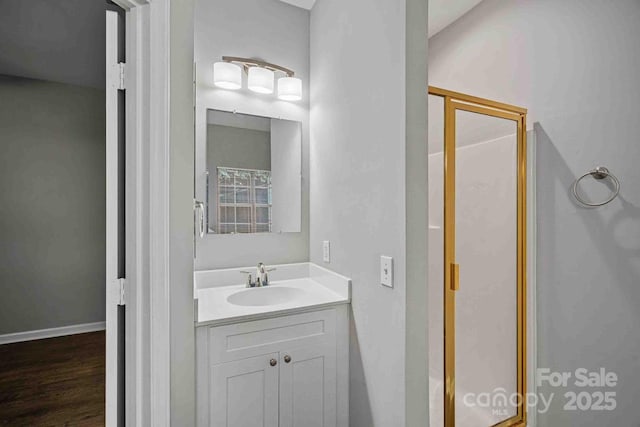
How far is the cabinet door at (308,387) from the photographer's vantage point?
1445 mm

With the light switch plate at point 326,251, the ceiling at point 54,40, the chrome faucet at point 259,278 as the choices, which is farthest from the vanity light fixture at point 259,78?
the chrome faucet at point 259,278

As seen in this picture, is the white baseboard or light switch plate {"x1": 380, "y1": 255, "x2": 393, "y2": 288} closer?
light switch plate {"x1": 380, "y1": 255, "x2": 393, "y2": 288}

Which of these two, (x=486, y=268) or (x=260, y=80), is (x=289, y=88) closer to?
(x=260, y=80)

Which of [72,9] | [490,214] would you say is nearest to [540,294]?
[490,214]

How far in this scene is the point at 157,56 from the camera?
112cm

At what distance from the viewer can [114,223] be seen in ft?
3.74

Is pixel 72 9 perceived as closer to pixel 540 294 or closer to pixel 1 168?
pixel 1 168

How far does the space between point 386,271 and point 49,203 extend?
359cm

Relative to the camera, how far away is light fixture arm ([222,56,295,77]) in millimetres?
1973

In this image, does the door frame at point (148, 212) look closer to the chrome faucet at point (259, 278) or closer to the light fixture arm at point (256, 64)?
the chrome faucet at point (259, 278)

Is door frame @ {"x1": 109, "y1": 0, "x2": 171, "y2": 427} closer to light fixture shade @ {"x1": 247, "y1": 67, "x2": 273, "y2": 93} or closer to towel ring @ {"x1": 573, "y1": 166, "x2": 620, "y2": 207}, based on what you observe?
light fixture shade @ {"x1": 247, "y1": 67, "x2": 273, "y2": 93}

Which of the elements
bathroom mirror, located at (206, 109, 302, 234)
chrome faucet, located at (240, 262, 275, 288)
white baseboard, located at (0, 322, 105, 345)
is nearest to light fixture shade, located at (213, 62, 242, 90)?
bathroom mirror, located at (206, 109, 302, 234)

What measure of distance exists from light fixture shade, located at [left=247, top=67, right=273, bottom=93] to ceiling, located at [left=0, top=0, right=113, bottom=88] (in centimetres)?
97

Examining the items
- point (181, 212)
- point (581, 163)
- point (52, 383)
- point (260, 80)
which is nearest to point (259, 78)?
point (260, 80)
